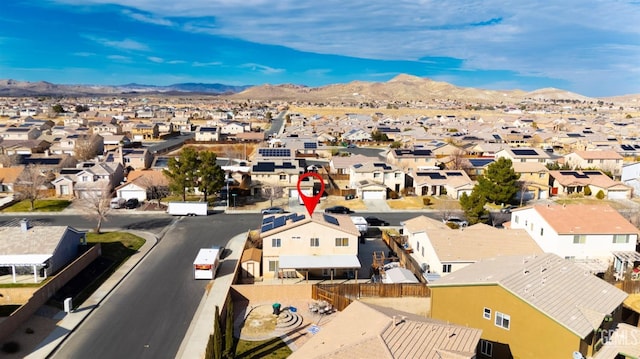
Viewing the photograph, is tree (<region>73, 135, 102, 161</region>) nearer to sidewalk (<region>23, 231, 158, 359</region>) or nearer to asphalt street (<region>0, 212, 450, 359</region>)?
asphalt street (<region>0, 212, 450, 359</region>)

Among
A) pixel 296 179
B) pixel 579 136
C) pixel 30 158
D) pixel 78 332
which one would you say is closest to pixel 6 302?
pixel 78 332

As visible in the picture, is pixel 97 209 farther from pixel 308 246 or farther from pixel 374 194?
pixel 374 194

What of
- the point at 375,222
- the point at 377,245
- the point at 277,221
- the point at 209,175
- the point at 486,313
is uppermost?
the point at 209,175

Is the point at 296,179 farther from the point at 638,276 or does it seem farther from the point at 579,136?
the point at 579,136

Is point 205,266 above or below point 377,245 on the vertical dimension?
above

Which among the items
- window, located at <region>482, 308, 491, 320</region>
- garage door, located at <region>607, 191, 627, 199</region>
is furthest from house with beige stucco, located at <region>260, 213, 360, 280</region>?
garage door, located at <region>607, 191, 627, 199</region>

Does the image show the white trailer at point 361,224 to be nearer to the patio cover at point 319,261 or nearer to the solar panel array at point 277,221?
the solar panel array at point 277,221

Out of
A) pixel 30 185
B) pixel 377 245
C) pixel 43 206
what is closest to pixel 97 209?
pixel 43 206
